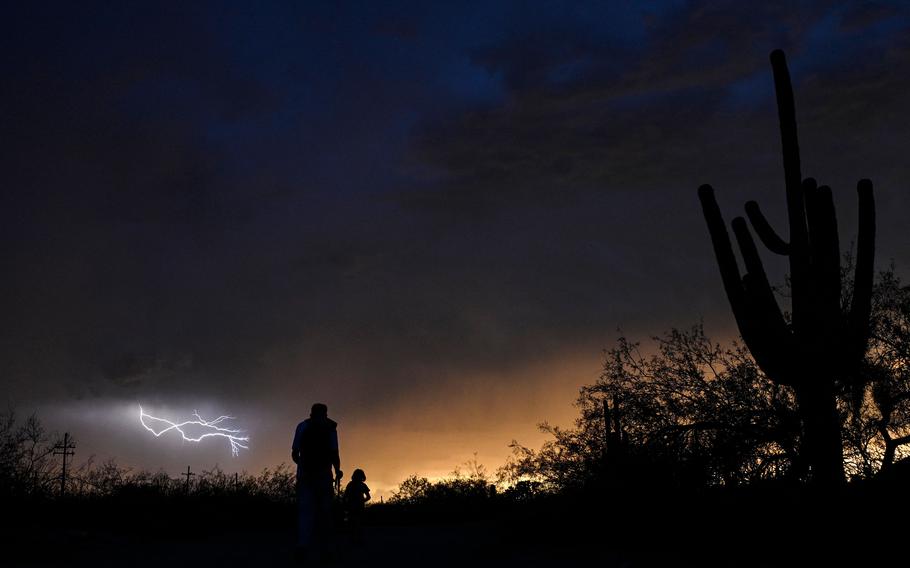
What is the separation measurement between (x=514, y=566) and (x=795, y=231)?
739cm

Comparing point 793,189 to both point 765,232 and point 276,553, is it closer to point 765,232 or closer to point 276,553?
point 765,232

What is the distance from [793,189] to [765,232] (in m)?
1.72

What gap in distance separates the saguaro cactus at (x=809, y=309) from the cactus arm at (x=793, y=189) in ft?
0.05

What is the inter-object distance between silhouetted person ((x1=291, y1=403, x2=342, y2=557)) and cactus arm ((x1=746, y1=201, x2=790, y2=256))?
29.3 feet

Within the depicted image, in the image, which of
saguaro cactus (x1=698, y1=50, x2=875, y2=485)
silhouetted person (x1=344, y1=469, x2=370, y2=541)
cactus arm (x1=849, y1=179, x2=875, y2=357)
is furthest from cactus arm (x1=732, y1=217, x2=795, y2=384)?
silhouetted person (x1=344, y1=469, x2=370, y2=541)

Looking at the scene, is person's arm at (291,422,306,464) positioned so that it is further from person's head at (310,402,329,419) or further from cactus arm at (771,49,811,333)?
cactus arm at (771,49,811,333)

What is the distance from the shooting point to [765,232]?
48.5 ft

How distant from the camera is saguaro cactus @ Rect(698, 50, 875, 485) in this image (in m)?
12.4

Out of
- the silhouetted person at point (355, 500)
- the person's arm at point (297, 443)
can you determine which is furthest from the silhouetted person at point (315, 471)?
the silhouetted person at point (355, 500)

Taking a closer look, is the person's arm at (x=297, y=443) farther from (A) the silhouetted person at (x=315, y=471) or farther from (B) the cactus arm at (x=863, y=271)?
(B) the cactus arm at (x=863, y=271)

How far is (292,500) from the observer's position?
82.7 feet

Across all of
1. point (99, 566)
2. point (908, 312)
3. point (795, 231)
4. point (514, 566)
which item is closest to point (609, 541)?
point (514, 566)

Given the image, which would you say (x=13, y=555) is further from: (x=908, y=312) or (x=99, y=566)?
(x=908, y=312)

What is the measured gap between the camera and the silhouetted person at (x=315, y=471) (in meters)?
11.1
